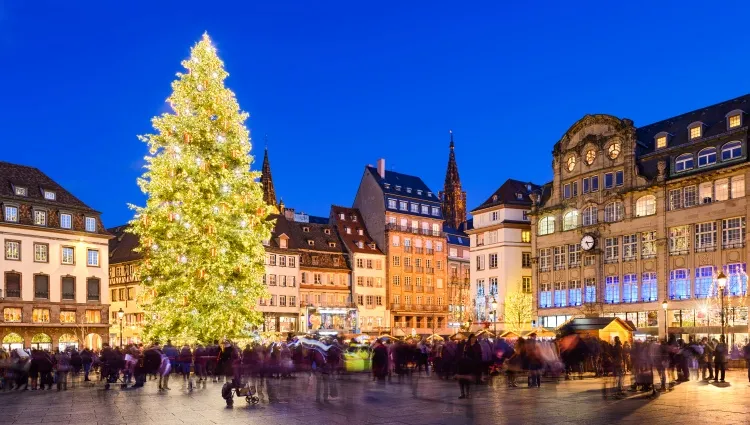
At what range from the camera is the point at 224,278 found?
118 feet

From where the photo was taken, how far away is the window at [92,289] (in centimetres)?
6850

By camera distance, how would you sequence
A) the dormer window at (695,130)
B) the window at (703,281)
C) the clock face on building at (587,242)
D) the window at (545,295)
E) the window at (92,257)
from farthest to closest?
the window at (545,295) < the clock face on building at (587,242) < the window at (92,257) < the dormer window at (695,130) < the window at (703,281)

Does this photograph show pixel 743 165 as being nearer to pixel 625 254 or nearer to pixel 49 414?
pixel 625 254

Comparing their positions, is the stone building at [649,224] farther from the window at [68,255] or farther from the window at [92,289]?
the window at [68,255]

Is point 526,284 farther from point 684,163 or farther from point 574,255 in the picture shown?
point 684,163

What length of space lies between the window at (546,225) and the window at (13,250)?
43380 millimetres

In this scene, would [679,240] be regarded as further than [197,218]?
Yes

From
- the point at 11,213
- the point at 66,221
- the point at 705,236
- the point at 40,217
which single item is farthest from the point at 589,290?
the point at 11,213

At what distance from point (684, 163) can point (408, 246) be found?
1791 inches

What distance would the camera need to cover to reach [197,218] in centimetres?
3553

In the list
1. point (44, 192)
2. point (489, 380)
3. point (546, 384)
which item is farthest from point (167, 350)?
point (44, 192)

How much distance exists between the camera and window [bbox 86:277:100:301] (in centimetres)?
6850

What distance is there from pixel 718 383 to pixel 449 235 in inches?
3520

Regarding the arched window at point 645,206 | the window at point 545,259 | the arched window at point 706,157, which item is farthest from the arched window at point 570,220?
the arched window at point 706,157
